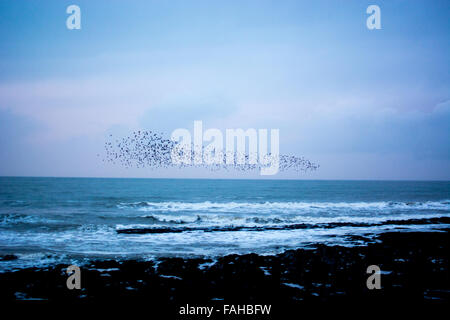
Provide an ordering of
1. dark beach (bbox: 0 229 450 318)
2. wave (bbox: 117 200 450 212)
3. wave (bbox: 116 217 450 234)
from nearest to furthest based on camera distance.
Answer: dark beach (bbox: 0 229 450 318) < wave (bbox: 116 217 450 234) < wave (bbox: 117 200 450 212)

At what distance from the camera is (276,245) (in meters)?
12.3

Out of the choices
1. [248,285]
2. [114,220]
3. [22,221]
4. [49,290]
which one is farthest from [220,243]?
[22,221]

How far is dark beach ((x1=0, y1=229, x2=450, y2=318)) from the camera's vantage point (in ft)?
21.0

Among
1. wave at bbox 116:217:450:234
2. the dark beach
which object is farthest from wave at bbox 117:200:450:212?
the dark beach

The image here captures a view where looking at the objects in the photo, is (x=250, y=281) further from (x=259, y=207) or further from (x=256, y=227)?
(x=259, y=207)

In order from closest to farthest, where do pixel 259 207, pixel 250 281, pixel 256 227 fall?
pixel 250 281, pixel 256 227, pixel 259 207

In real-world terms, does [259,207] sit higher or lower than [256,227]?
lower

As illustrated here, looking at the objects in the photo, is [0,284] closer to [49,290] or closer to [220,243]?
[49,290]

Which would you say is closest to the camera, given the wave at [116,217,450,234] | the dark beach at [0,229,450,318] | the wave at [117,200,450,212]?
the dark beach at [0,229,450,318]

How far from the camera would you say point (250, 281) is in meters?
7.60

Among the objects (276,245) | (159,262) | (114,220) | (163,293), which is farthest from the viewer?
(114,220)

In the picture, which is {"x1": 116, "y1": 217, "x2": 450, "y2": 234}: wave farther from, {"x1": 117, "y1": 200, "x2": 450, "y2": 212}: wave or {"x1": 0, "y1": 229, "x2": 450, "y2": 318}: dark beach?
{"x1": 117, "y1": 200, "x2": 450, "y2": 212}: wave

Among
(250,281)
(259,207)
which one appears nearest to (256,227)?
(250,281)
